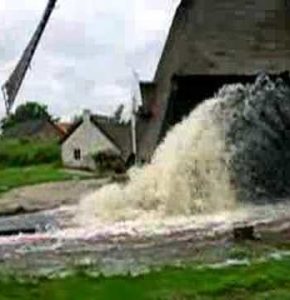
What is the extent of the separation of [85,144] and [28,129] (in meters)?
51.0

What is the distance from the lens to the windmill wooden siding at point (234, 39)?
34875mm

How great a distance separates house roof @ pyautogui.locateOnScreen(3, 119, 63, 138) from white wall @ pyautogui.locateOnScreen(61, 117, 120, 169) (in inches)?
1440

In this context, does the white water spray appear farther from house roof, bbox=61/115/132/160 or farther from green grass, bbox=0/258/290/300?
house roof, bbox=61/115/132/160

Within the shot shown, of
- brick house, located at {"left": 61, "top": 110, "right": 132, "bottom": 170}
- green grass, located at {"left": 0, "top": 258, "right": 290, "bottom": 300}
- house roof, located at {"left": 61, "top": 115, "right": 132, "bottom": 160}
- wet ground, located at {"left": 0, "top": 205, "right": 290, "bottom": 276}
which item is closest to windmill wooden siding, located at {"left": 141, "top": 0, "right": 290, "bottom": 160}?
wet ground, located at {"left": 0, "top": 205, "right": 290, "bottom": 276}

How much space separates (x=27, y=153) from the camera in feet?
376

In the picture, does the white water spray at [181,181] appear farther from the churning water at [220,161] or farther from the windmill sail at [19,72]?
the windmill sail at [19,72]

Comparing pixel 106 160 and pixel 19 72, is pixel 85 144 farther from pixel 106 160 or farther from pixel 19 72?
pixel 19 72

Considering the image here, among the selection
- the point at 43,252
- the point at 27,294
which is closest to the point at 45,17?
the point at 43,252

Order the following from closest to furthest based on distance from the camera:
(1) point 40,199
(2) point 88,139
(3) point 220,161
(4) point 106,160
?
(3) point 220,161
(1) point 40,199
(4) point 106,160
(2) point 88,139

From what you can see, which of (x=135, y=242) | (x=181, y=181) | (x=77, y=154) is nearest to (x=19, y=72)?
(x=181, y=181)

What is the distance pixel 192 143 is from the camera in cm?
3288

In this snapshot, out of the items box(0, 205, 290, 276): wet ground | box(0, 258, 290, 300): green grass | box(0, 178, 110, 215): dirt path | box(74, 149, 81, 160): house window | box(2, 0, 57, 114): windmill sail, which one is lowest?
box(74, 149, 81, 160): house window

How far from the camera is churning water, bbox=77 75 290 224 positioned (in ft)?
101

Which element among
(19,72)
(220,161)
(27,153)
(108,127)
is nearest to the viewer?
(19,72)
